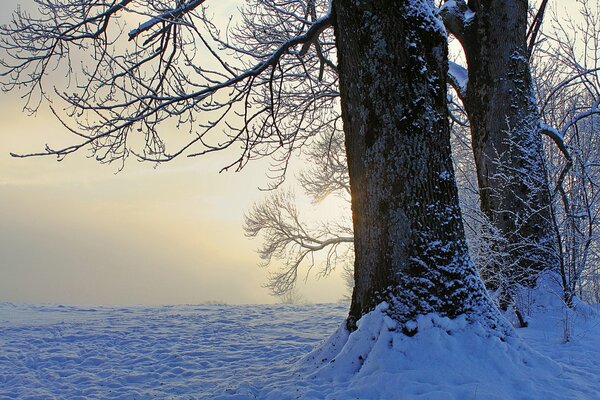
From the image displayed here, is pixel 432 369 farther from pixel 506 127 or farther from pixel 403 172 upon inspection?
pixel 506 127

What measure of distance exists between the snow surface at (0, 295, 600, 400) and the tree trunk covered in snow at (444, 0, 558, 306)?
71 centimetres

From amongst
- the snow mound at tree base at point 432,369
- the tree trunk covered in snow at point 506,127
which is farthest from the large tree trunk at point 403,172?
the tree trunk covered in snow at point 506,127

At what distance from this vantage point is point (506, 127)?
6164 mm

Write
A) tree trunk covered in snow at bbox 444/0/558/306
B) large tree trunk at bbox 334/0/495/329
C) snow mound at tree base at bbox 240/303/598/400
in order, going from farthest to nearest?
tree trunk covered in snow at bbox 444/0/558/306, large tree trunk at bbox 334/0/495/329, snow mound at tree base at bbox 240/303/598/400

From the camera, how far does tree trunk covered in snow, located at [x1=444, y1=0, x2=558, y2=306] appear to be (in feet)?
19.1

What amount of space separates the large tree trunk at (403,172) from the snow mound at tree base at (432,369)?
0.63 feet

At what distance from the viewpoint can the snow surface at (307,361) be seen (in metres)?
3.26

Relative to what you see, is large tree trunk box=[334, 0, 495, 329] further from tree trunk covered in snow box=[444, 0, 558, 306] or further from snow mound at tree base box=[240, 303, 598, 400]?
tree trunk covered in snow box=[444, 0, 558, 306]

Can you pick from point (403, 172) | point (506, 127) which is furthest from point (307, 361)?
point (506, 127)

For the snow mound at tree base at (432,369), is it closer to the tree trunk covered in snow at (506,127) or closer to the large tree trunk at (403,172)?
the large tree trunk at (403,172)

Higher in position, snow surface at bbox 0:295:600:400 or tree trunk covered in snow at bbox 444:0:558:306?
tree trunk covered in snow at bbox 444:0:558:306

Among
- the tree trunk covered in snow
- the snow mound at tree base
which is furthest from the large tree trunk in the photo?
the tree trunk covered in snow

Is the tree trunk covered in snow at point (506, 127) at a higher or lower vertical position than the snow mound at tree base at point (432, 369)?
higher

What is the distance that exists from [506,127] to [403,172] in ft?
10.5
